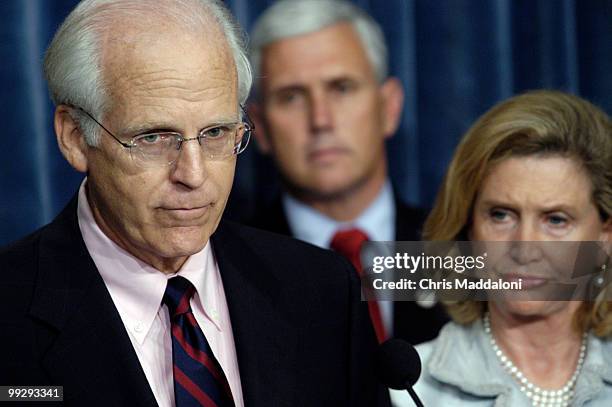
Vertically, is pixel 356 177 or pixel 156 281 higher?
pixel 356 177

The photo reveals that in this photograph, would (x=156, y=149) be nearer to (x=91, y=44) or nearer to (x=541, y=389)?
(x=91, y=44)

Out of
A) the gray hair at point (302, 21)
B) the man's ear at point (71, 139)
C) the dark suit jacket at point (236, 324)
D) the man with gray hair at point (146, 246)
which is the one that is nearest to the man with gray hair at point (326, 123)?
the gray hair at point (302, 21)

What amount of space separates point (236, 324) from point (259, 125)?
3.14 feet

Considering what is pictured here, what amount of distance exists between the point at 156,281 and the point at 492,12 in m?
1.42

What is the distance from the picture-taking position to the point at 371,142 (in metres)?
2.47

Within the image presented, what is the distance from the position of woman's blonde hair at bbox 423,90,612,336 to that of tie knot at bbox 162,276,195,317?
60cm

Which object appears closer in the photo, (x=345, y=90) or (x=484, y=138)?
(x=484, y=138)

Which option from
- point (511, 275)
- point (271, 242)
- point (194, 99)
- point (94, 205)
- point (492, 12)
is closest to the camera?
point (194, 99)

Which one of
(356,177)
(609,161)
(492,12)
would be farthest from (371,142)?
(609,161)

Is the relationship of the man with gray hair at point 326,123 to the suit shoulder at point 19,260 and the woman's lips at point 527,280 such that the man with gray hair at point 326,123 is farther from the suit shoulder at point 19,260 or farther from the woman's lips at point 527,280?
the suit shoulder at point 19,260

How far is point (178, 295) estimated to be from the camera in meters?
1.56

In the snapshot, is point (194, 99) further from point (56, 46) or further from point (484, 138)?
point (484, 138)

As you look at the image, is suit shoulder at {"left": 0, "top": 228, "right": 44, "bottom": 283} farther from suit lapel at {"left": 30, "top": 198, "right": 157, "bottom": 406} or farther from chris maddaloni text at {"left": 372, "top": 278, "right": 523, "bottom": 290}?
chris maddaloni text at {"left": 372, "top": 278, "right": 523, "bottom": 290}

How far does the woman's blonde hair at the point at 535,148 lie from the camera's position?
1889 mm
